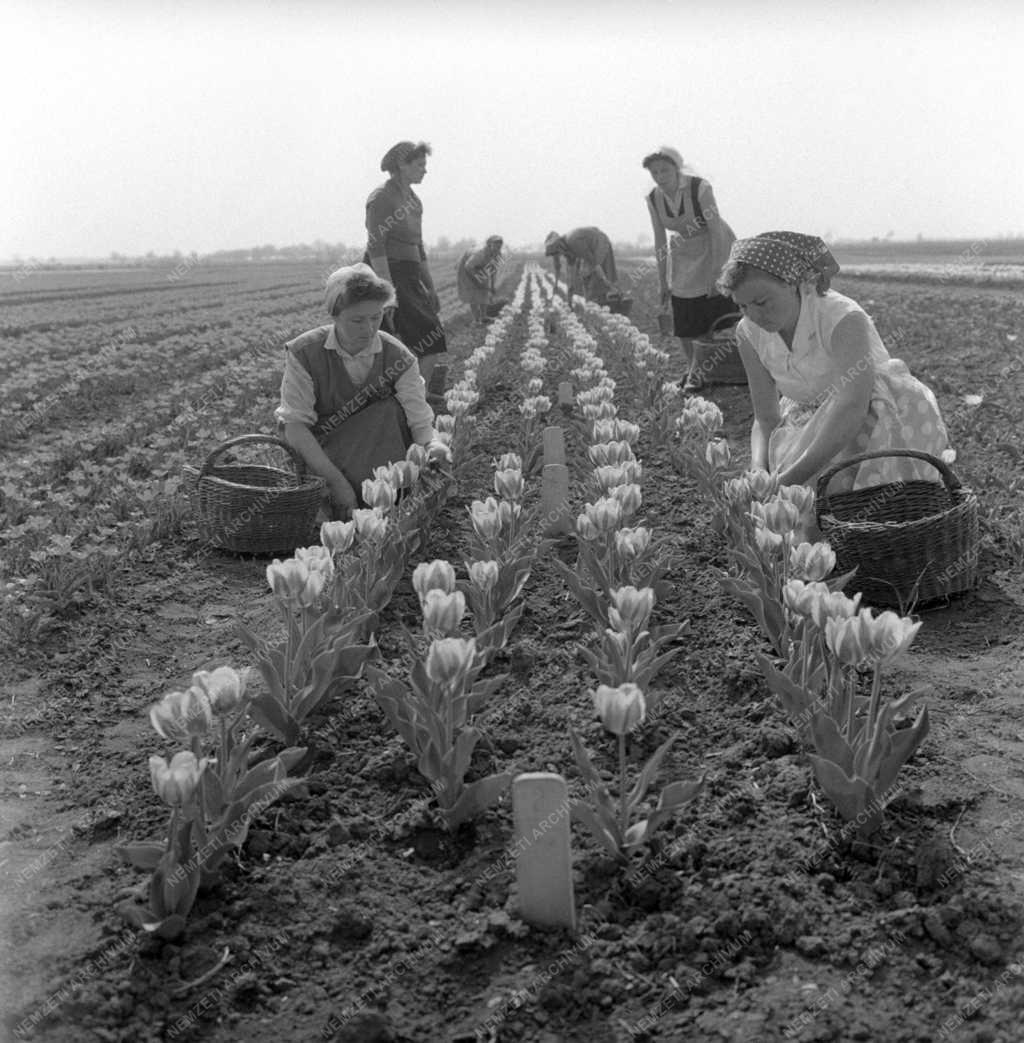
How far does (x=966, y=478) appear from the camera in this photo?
18.1 ft

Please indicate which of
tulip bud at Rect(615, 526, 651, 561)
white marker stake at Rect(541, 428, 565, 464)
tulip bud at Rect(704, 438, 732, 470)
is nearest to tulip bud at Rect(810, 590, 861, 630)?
tulip bud at Rect(615, 526, 651, 561)

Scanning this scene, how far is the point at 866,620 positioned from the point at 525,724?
1195mm

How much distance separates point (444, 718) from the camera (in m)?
2.70

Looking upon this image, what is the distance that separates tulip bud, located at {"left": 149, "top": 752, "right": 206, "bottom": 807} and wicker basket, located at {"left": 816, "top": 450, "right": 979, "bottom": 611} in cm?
245

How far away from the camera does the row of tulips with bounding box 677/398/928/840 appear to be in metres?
2.46

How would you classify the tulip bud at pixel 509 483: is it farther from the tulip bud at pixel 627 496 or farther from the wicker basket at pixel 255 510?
the wicker basket at pixel 255 510

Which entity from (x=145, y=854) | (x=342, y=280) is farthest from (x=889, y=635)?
(x=342, y=280)

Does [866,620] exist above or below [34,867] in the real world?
above

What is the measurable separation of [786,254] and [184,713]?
3.00 m

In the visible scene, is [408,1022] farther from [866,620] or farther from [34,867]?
[866,620]

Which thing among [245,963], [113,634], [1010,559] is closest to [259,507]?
[113,634]

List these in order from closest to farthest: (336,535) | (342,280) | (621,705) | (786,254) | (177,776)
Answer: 1. (177,776)
2. (621,705)
3. (336,535)
4. (786,254)
5. (342,280)

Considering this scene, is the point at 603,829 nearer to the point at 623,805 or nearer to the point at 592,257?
the point at 623,805

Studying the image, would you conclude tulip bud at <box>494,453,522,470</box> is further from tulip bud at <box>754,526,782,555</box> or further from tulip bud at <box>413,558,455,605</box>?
tulip bud at <box>413,558,455,605</box>
